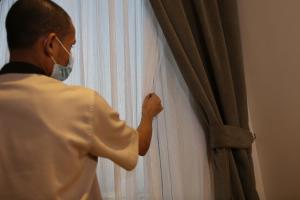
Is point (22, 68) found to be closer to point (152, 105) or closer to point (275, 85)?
point (152, 105)

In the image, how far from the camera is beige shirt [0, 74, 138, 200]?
2.87 ft

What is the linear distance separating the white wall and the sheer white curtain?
16.4 inches

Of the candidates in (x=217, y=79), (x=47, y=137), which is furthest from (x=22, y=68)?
(x=217, y=79)

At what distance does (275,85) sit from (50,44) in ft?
3.62

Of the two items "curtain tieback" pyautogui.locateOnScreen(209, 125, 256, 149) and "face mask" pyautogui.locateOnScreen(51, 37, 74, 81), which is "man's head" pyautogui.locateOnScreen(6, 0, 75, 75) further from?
"curtain tieback" pyautogui.locateOnScreen(209, 125, 256, 149)

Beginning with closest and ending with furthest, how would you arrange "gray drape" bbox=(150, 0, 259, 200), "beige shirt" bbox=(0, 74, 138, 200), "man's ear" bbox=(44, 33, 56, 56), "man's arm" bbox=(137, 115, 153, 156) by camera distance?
"beige shirt" bbox=(0, 74, 138, 200) < "man's ear" bbox=(44, 33, 56, 56) < "man's arm" bbox=(137, 115, 153, 156) < "gray drape" bbox=(150, 0, 259, 200)

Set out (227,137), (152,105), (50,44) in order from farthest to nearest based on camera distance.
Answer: (227,137) → (152,105) → (50,44)

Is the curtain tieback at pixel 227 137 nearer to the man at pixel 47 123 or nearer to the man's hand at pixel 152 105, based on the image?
the man's hand at pixel 152 105

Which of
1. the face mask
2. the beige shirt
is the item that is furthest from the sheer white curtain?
the beige shirt

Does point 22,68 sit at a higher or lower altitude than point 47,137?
higher

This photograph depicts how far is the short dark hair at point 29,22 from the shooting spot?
963 mm

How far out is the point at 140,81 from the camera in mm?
1411

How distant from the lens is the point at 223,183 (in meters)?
1.43

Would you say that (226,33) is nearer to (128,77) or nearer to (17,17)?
(128,77)
